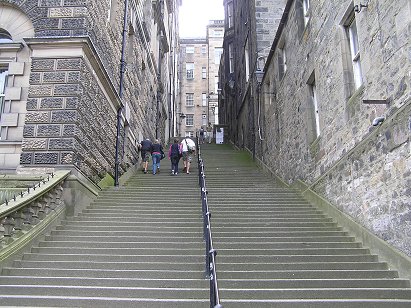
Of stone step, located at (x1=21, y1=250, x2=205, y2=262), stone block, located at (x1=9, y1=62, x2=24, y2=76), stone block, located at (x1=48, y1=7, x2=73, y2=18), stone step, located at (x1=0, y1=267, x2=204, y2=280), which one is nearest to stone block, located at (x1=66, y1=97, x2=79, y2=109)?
stone block, located at (x1=9, y1=62, x2=24, y2=76)

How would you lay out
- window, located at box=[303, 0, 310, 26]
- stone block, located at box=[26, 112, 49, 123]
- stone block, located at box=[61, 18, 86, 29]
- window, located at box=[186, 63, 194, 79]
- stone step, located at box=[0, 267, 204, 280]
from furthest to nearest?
window, located at box=[186, 63, 194, 79]
window, located at box=[303, 0, 310, 26]
stone block, located at box=[61, 18, 86, 29]
stone block, located at box=[26, 112, 49, 123]
stone step, located at box=[0, 267, 204, 280]

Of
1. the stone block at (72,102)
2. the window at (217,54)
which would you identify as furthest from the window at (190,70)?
the stone block at (72,102)

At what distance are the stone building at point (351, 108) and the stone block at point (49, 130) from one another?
20.2 feet

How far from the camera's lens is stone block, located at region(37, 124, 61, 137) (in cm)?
972

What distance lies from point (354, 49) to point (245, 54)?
15873 mm

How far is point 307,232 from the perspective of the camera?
8250 millimetres

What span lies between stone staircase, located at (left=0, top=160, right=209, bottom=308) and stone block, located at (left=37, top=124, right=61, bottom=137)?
74.4 inches

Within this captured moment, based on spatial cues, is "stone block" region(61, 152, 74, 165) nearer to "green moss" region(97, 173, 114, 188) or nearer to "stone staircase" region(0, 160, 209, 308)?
"stone staircase" region(0, 160, 209, 308)

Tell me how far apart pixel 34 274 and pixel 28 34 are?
6402mm

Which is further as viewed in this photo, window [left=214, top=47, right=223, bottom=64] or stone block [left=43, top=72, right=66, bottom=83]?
window [left=214, top=47, right=223, bottom=64]

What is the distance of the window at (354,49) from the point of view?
8.64 m

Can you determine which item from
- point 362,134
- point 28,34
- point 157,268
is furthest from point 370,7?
point 28,34

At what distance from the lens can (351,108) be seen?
8500 mm

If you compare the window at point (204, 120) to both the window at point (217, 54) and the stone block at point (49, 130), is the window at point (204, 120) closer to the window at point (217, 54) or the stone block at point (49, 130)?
→ the window at point (217, 54)
